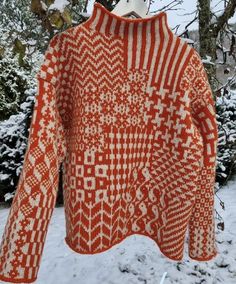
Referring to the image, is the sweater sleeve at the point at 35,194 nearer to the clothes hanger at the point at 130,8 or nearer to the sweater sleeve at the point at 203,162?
the clothes hanger at the point at 130,8

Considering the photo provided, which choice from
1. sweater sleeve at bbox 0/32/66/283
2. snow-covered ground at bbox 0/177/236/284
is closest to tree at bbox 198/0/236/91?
sweater sleeve at bbox 0/32/66/283

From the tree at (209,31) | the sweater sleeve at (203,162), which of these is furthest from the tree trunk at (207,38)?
the sweater sleeve at (203,162)

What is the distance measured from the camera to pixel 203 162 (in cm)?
128

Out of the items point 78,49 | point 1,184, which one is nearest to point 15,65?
point 1,184

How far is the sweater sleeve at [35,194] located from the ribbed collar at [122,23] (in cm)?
18

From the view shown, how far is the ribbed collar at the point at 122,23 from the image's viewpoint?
1133 millimetres

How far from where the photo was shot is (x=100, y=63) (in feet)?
3.76

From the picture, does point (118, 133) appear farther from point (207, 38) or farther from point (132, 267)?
point (132, 267)

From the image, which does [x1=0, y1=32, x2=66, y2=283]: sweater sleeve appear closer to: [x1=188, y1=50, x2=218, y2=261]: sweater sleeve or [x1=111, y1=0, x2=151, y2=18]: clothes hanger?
[x1=111, y1=0, x2=151, y2=18]: clothes hanger

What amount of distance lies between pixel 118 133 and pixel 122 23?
0.34 m

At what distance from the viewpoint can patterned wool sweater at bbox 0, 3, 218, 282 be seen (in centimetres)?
108

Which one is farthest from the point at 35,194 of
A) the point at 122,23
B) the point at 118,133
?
the point at 122,23

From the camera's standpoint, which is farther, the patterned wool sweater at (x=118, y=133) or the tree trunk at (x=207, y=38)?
the tree trunk at (x=207, y=38)

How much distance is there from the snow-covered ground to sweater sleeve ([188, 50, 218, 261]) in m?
1.79
